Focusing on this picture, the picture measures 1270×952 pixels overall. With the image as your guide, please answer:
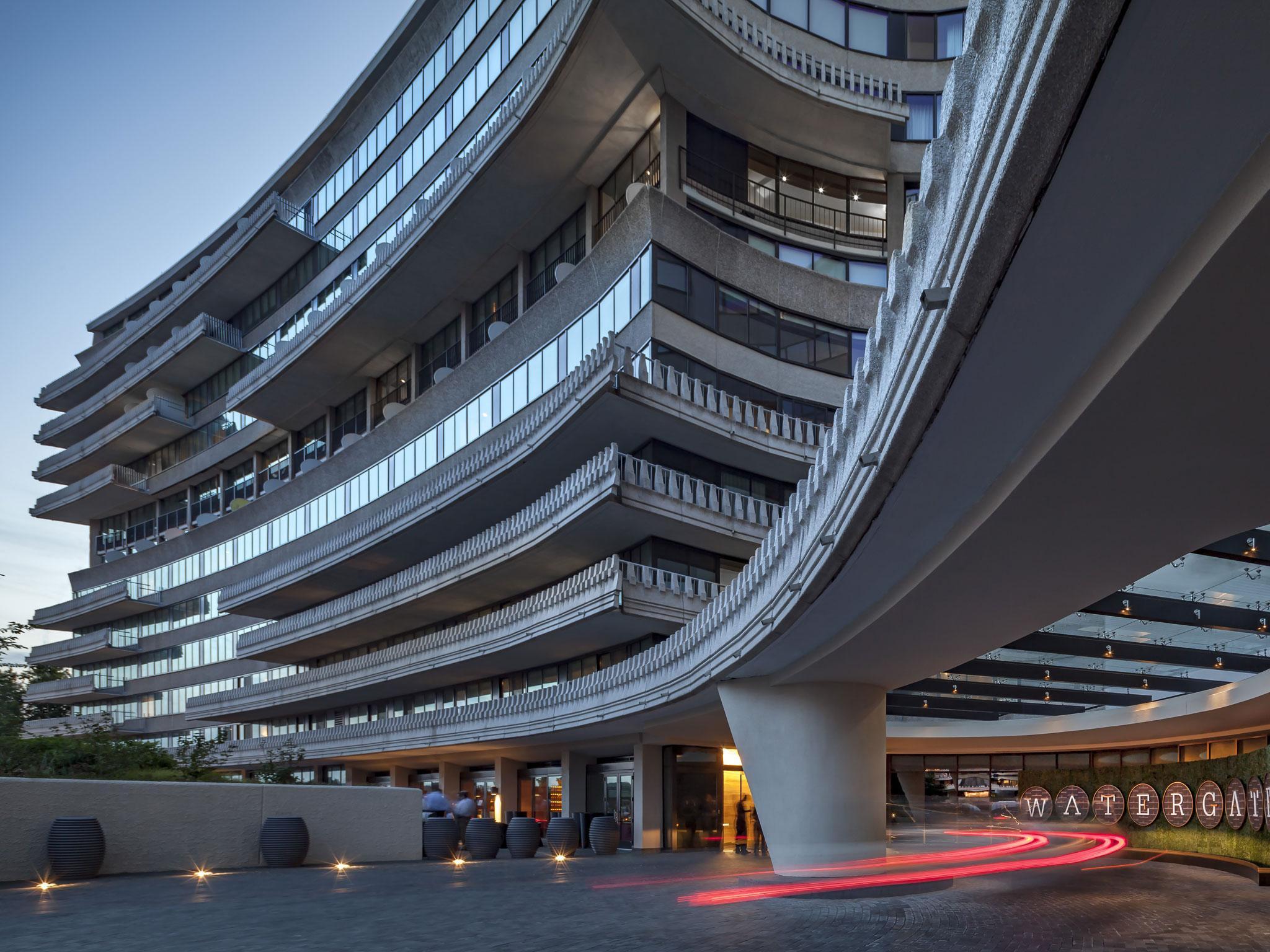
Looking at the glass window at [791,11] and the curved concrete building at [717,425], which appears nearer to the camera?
the curved concrete building at [717,425]

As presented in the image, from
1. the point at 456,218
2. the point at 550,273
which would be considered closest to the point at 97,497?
the point at 456,218

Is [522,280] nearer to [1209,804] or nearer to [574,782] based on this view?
[574,782]

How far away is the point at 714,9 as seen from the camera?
32.7 metres

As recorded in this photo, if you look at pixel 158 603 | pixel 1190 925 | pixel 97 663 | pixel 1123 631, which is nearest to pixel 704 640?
pixel 1123 631

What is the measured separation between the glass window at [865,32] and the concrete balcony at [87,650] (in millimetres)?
56477

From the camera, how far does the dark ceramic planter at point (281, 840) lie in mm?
21391

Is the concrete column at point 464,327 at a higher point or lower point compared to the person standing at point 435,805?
higher

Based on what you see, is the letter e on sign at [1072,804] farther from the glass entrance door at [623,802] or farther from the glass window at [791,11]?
the glass window at [791,11]

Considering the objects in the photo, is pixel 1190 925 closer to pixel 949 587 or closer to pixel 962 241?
pixel 949 587

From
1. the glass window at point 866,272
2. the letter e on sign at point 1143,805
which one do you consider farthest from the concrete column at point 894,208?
the letter e on sign at point 1143,805

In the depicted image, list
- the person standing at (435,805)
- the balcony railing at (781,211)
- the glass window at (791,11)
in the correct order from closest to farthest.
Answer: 1. the person standing at (435,805)
2. the balcony railing at (781,211)
3. the glass window at (791,11)

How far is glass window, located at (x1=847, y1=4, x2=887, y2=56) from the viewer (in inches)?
1543

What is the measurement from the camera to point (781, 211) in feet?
123

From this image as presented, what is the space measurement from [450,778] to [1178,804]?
27321mm
